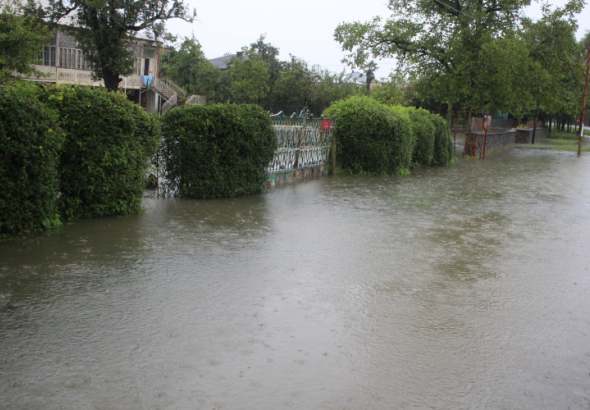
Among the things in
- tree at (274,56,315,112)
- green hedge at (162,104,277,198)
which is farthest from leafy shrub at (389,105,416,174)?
tree at (274,56,315,112)

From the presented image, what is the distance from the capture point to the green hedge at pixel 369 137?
15.8 meters

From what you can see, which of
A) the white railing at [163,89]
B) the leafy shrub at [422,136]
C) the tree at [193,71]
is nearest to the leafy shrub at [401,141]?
the leafy shrub at [422,136]

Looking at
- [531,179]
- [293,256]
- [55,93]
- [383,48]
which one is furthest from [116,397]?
[383,48]

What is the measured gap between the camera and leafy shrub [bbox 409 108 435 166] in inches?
728

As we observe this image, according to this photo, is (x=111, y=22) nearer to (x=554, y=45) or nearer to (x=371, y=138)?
(x=371, y=138)

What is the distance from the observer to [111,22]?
30.2 m

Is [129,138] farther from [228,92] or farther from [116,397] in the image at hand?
[228,92]

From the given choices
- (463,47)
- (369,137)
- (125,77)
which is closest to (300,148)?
(369,137)

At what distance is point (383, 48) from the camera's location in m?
31.1

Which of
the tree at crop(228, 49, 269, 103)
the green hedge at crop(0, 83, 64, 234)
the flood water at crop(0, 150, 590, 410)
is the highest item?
the tree at crop(228, 49, 269, 103)

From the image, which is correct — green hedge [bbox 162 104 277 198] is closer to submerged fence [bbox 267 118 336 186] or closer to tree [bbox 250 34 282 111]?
submerged fence [bbox 267 118 336 186]

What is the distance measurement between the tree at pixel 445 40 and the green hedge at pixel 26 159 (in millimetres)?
23704

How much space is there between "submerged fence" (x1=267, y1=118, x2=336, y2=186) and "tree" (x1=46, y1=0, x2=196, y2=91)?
63.7ft

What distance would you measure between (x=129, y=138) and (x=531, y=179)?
1332 cm
